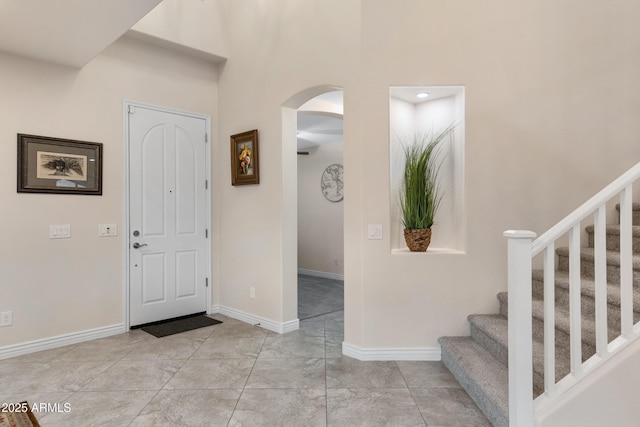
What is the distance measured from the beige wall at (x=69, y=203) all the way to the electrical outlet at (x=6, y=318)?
0.03 metres

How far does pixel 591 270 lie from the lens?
254 centimetres

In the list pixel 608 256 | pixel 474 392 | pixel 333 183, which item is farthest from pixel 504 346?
pixel 333 183

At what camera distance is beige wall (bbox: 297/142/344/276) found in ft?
21.0

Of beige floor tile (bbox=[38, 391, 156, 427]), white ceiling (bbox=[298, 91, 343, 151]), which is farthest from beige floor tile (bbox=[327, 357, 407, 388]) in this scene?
white ceiling (bbox=[298, 91, 343, 151])

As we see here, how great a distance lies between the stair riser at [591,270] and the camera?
2.07 metres

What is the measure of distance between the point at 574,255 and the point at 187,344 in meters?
2.96

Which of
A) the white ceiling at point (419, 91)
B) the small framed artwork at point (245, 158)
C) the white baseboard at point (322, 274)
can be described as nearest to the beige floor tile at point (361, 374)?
the small framed artwork at point (245, 158)

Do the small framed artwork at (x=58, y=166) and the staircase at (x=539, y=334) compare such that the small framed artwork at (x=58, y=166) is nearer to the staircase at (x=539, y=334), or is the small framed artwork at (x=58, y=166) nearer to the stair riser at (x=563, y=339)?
the staircase at (x=539, y=334)

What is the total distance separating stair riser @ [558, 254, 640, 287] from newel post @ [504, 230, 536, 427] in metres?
0.95

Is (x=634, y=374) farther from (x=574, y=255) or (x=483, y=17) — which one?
(x=483, y=17)

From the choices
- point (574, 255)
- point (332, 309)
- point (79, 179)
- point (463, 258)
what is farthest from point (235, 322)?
point (574, 255)

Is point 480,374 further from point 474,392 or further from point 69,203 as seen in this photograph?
point 69,203

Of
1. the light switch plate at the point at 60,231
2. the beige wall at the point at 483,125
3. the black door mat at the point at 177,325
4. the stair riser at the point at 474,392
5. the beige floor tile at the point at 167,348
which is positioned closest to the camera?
the stair riser at the point at 474,392

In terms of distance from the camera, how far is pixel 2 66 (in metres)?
2.86
